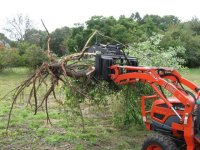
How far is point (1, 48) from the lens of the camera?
88.5 feet

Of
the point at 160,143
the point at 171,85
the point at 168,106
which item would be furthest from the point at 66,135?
the point at 171,85

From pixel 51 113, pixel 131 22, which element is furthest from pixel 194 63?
pixel 51 113

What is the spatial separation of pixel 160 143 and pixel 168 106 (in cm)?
55

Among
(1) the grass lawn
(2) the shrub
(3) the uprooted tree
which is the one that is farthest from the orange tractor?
(1) the grass lawn

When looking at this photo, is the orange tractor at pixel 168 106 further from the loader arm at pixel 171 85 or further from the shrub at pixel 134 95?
the shrub at pixel 134 95

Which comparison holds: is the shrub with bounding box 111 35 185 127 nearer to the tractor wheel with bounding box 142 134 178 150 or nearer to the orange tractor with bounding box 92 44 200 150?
the orange tractor with bounding box 92 44 200 150

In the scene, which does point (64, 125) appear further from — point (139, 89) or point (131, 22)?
point (131, 22)

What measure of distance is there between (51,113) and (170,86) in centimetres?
558

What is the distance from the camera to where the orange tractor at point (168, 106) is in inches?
185

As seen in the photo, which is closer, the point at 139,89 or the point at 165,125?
the point at 165,125

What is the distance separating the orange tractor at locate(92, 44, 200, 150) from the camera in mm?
4711

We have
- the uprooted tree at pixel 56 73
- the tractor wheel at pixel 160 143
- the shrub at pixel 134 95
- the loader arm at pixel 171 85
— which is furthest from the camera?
the shrub at pixel 134 95

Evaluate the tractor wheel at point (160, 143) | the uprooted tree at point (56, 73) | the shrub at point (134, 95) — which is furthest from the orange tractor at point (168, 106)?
the shrub at point (134, 95)

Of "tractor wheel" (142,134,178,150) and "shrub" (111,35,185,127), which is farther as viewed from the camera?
"shrub" (111,35,185,127)
